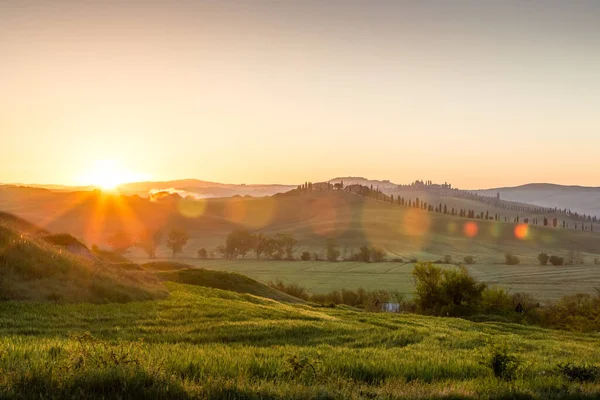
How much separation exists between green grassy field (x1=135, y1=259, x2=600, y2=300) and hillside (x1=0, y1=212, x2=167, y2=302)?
6183cm

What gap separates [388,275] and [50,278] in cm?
10458

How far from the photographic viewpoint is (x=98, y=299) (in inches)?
1093

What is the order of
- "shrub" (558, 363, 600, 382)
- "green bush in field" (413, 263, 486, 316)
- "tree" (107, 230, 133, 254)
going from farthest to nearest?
1. "tree" (107, 230, 133, 254)
2. "green bush in field" (413, 263, 486, 316)
3. "shrub" (558, 363, 600, 382)

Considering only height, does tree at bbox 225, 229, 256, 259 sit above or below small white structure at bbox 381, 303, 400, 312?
below

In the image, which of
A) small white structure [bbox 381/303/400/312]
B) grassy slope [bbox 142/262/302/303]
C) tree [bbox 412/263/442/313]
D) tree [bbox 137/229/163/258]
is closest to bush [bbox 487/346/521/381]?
grassy slope [bbox 142/262/302/303]

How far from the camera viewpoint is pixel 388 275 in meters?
126

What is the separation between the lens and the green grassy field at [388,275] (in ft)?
342

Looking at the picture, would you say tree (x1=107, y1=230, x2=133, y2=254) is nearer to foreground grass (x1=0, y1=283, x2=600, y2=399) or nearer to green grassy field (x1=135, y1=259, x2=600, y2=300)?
green grassy field (x1=135, y1=259, x2=600, y2=300)

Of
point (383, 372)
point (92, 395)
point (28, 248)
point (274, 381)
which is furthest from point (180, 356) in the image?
point (28, 248)

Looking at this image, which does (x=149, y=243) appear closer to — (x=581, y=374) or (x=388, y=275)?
(x=388, y=275)

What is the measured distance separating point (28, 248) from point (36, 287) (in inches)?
157

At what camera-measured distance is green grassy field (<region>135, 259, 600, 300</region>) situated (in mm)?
104200

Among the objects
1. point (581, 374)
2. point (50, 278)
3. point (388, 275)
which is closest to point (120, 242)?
point (388, 275)

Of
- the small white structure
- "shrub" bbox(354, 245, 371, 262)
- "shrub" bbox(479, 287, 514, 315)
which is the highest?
"shrub" bbox(479, 287, 514, 315)
